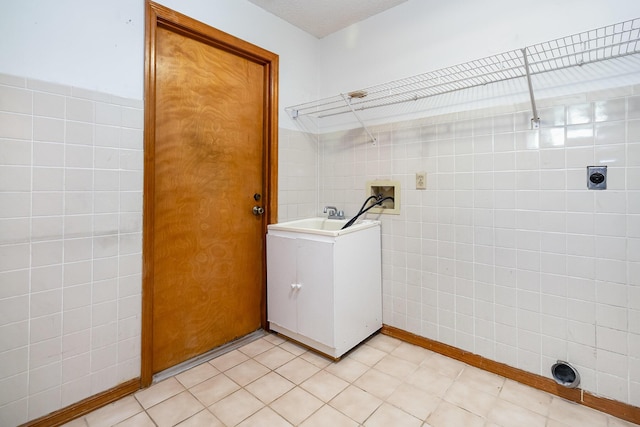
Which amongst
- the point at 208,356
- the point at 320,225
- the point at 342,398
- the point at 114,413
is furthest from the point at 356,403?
the point at 320,225

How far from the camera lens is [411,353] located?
74.3 inches

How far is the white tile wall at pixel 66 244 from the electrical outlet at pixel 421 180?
160 cm

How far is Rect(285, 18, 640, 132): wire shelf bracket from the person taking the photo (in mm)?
1328

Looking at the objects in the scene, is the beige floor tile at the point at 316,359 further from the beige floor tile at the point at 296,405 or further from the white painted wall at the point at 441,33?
the white painted wall at the point at 441,33

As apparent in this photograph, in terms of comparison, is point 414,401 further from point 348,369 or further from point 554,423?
point 554,423

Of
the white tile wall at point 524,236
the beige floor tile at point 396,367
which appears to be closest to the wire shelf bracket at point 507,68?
the white tile wall at point 524,236

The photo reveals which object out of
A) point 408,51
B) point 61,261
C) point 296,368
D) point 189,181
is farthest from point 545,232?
point 61,261

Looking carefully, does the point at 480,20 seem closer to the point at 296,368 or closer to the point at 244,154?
the point at 244,154

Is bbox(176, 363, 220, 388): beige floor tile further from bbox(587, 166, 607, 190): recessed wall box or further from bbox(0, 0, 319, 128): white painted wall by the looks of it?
bbox(587, 166, 607, 190): recessed wall box

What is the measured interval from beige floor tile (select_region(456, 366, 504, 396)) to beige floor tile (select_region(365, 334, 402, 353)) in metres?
0.43

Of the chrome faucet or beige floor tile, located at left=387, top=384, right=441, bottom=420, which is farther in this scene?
the chrome faucet

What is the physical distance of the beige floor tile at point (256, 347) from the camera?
6.29 feet

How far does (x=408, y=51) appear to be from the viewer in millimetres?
1984

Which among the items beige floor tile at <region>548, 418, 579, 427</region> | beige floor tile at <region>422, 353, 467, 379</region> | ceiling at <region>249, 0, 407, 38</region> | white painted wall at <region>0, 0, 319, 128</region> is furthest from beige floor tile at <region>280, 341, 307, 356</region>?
ceiling at <region>249, 0, 407, 38</region>
